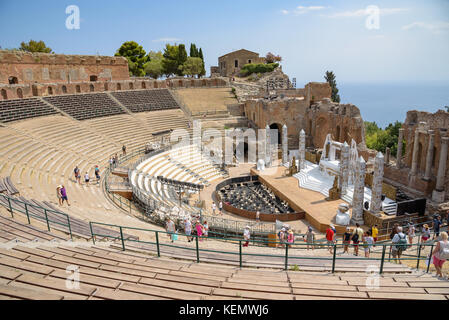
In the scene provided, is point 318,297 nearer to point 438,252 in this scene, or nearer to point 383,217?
point 438,252

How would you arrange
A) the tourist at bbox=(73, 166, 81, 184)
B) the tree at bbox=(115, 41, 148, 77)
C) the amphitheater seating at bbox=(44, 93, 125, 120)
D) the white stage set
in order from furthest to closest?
the tree at bbox=(115, 41, 148, 77) < the amphitheater seating at bbox=(44, 93, 125, 120) < the tourist at bbox=(73, 166, 81, 184) < the white stage set

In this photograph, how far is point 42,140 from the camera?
2392 centimetres

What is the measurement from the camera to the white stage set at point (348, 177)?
59.1ft

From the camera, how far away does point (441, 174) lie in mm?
19906

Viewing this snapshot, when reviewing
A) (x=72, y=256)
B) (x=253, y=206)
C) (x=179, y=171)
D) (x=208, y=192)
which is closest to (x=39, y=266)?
(x=72, y=256)

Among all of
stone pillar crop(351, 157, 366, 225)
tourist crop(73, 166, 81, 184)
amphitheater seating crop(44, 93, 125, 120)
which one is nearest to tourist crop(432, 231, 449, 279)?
stone pillar crop(351, 157, 366, 225)

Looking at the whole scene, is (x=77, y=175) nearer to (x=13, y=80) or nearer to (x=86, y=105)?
(x=86, y=105)

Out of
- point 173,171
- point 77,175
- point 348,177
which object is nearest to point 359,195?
point 348,177

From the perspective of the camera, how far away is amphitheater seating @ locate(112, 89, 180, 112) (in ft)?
124

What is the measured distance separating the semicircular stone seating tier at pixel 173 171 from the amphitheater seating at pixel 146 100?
10.9m

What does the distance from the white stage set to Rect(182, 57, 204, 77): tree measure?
119ft

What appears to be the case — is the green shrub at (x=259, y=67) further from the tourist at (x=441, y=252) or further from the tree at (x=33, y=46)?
the tourist at (x=441, y=252)

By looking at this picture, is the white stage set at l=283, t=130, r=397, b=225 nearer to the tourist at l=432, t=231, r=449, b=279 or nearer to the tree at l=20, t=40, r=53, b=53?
the tourist at l=432, t=231, r=449, b=279

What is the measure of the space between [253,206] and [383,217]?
8515 millimetres
